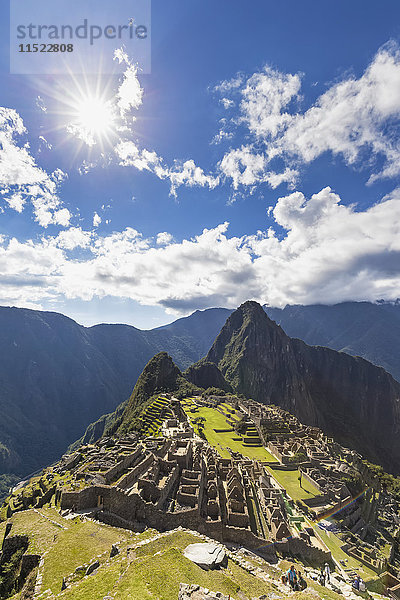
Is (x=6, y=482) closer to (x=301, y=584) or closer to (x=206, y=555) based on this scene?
(x=206, y=555)

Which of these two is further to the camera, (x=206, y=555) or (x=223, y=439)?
(x=223, y=439)

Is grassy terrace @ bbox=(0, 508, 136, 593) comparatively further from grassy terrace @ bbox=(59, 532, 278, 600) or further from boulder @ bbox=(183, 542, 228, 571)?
boulder @ bbox=(183, 542, 228, 571)

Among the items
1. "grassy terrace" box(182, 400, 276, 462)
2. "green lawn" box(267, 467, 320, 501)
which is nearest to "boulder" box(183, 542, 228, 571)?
"green lawn" box(267, 467, 320, 501)

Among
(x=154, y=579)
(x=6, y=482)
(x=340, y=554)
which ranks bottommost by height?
(x=6, y=482)

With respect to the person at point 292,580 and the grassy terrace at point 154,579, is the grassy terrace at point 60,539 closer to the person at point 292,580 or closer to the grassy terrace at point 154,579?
the grassy terrace at point 154,579

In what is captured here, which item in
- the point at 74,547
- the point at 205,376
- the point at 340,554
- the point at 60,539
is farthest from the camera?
the point at 205,376

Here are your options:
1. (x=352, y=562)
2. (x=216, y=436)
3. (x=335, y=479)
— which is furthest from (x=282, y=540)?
(x=216, y=436)

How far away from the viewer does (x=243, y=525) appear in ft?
79.0

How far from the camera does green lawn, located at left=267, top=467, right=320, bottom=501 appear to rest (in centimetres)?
A: 3844

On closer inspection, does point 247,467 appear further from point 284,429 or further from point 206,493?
point 284,429

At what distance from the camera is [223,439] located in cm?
6109

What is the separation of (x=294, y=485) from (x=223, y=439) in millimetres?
21759

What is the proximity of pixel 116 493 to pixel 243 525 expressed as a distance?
11.8 metres

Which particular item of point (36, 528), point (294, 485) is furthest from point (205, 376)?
point (36, 528)
